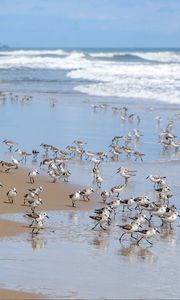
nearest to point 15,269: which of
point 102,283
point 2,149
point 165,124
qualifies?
point 102,283

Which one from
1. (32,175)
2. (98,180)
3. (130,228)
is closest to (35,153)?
(32,175)

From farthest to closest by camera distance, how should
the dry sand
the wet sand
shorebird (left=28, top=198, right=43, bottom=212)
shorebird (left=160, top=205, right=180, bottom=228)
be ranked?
shorebird (left=28, top=198, right=43, bottom=212) < shorebird (left=160, top=205, right=180, bottom=228) < the dry sand < the wet sand

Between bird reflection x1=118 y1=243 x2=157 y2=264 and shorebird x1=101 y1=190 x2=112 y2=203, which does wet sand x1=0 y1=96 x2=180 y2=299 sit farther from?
shorebird x1=101 y1=190 x2=112 y2=203

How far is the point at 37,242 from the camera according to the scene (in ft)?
35.1

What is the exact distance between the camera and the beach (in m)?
8.80

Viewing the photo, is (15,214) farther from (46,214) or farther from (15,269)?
(15,269)

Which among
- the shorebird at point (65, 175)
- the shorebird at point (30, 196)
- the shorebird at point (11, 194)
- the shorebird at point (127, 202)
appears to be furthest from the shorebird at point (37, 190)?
the shorebird at point (65, 175)

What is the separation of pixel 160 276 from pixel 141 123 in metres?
17.0

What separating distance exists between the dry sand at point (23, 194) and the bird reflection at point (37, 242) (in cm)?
38

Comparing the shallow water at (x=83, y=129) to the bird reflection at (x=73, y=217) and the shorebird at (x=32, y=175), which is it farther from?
the bird reflection at (x=73, y=217)

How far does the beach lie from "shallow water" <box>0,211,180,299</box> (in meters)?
0.01

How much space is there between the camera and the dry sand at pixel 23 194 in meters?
11.6

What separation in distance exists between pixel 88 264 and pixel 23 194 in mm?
4869

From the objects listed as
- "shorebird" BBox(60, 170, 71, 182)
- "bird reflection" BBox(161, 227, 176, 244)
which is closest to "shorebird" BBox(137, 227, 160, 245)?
"bird reflection" BBox(161, 227, 176, 244)
